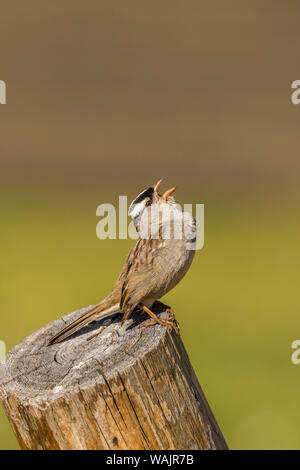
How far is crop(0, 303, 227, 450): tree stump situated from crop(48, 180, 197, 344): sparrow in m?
0.56

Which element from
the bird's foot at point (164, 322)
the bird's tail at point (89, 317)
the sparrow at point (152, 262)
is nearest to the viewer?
the bird's foot at point (164, 322)

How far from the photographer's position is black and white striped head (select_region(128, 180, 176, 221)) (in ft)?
12.7

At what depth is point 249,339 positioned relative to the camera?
7785mm

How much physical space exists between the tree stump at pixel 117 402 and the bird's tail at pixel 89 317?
328 mm

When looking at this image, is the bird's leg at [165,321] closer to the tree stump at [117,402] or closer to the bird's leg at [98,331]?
the tree stump at [117,402]

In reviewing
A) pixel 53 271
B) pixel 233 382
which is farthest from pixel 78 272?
pixel 233 382

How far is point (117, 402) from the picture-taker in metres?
2.70

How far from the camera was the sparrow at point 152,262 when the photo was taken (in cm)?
363

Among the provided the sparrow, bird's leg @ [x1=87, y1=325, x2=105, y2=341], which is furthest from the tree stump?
the sparrow

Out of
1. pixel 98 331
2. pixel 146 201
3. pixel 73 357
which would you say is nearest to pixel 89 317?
pixel 98 331

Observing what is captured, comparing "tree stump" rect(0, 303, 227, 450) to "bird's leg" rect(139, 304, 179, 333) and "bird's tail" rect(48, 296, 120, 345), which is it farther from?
"bird's tail" rect(48, 296, 120, 345)

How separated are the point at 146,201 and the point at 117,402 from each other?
1436mm

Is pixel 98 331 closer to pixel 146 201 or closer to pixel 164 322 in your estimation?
pixel 164 322

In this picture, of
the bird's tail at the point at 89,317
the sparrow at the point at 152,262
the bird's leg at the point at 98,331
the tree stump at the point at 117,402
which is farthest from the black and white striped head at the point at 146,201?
the tree stump at the point at 117,402
